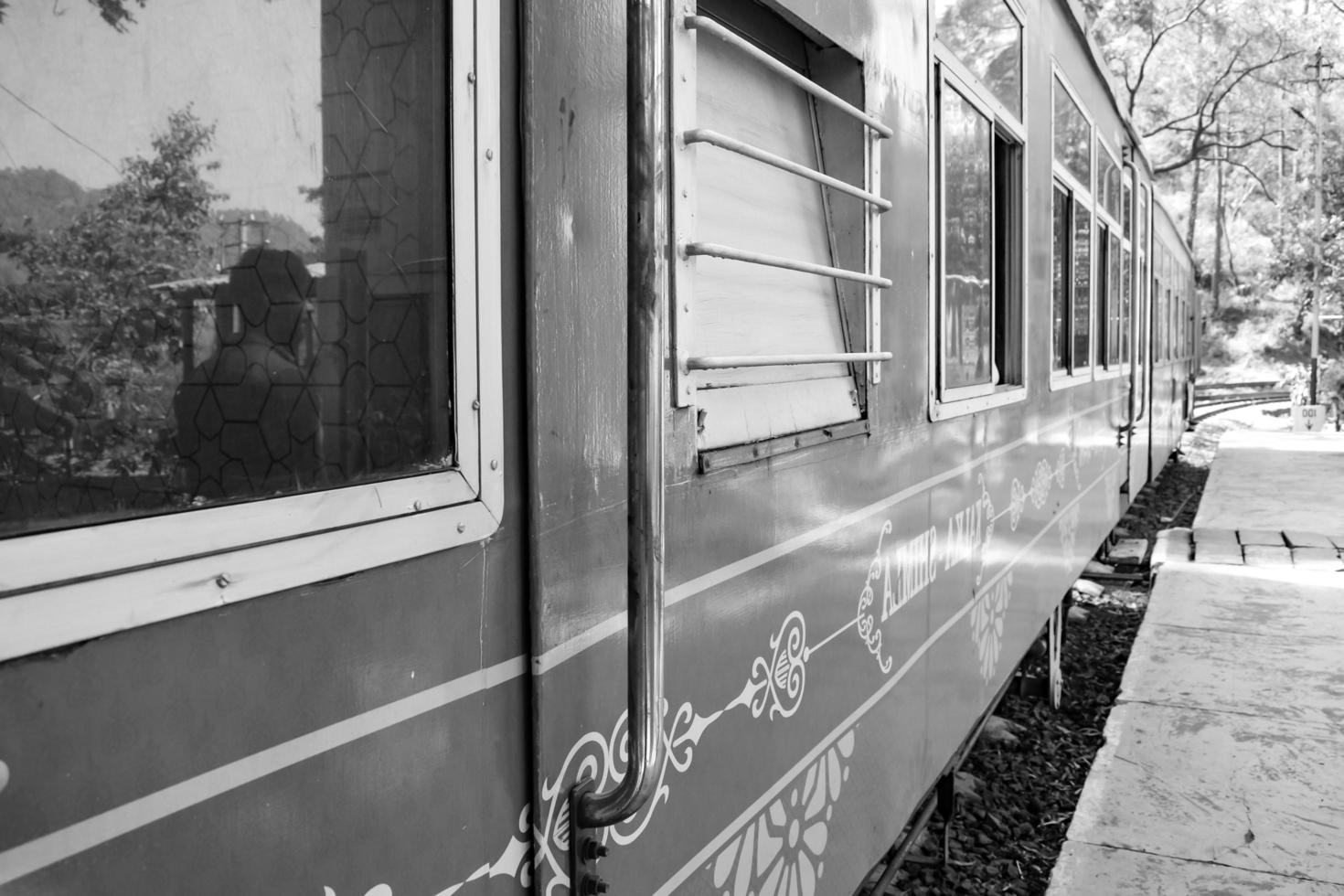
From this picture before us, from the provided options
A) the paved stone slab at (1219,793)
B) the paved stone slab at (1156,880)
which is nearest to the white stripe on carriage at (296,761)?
the paved stone slab at (1156,880)

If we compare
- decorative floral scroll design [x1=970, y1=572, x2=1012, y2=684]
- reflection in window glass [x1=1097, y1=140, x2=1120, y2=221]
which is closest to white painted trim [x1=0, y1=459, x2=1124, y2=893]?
decorative floral scroll design [x1=970, y1=572, x2=1012, y2=684]

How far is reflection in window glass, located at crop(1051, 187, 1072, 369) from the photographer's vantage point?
212 inches

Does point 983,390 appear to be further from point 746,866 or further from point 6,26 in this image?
point 6,26

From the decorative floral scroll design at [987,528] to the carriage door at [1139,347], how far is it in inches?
166

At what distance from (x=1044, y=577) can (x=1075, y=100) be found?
7.45 feet

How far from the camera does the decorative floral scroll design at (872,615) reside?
266 cm

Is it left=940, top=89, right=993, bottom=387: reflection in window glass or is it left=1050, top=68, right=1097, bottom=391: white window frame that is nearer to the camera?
left=940, top=89, right=993, bottom=387: reflection in window glass

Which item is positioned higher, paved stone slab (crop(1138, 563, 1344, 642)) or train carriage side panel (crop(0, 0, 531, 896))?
train carriage side panel (crop(0, 0, 531, 896))

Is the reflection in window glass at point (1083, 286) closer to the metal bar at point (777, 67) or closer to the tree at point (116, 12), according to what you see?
the metal bar at point (777, 67)

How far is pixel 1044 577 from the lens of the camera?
506 cm

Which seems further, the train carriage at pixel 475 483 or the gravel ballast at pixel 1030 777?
the gravel ballast at pixel 1030 777

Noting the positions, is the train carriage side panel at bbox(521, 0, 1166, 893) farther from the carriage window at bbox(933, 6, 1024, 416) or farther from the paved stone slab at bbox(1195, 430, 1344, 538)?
the paved stone slab at bbox(1195, 430, 1344, 538)

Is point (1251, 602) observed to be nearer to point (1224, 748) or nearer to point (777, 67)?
point (1224, 748)

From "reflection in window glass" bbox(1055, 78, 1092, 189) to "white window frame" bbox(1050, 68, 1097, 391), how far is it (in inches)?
0.6
